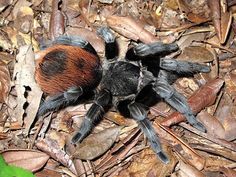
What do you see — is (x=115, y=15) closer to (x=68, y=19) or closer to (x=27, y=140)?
(x=68, y=19)

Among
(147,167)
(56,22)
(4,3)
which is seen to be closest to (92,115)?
(147,167)

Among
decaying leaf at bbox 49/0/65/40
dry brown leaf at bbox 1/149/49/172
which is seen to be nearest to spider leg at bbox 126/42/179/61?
decaying leaf at bbox 49/0/65/40

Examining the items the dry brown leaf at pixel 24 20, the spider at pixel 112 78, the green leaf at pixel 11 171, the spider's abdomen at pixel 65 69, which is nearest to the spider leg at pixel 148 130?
the spider at pixel 112 78

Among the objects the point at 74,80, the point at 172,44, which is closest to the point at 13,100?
the point at 74,80

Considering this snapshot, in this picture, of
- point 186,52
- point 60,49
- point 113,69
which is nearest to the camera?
point 60,49

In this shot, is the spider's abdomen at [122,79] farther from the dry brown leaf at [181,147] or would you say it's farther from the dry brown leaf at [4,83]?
the dry brown leaf at [4,83]

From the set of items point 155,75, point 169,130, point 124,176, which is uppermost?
point 155,75

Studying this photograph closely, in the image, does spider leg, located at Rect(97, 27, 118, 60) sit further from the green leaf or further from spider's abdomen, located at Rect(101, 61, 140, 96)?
the green leaf
